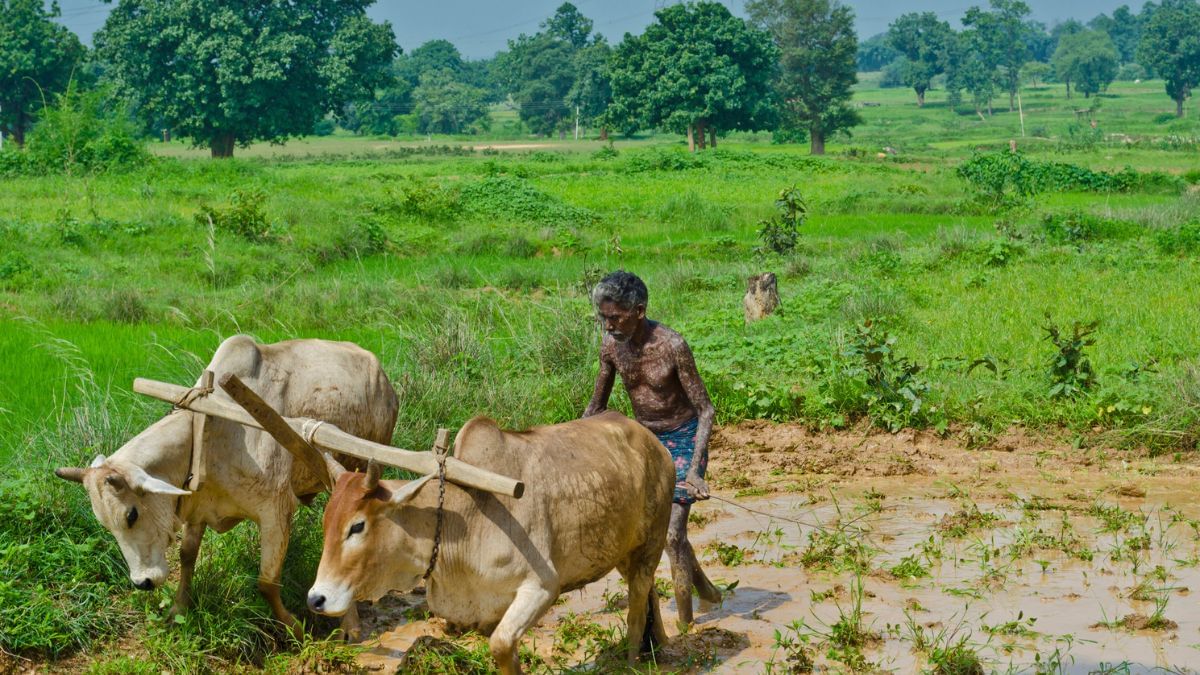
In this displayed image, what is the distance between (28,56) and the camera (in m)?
48.9

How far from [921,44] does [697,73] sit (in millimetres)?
58379

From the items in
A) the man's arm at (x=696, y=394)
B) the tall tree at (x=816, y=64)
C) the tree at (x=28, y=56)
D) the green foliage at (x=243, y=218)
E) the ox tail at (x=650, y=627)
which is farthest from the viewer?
the tall tree at (x=816, y=64)

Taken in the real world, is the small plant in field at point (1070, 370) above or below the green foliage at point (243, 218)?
below

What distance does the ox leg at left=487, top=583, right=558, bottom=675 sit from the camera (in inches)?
167

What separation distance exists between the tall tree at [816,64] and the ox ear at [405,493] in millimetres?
49306

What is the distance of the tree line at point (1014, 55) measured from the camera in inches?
3169

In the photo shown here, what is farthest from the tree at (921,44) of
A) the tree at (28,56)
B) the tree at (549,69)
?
the tree at (28,56)

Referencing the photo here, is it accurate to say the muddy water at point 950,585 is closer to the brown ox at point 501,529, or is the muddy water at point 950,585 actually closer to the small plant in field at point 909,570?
the small plant in field at point 909,570

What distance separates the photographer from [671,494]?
5.29 metres

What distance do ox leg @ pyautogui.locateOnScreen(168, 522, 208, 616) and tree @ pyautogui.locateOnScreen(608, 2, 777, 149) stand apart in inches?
1783

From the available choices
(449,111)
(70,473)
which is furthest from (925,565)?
(449,111)

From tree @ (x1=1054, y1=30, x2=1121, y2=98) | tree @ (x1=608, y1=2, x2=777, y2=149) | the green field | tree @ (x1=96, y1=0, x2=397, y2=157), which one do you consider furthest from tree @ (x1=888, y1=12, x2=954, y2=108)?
the green field

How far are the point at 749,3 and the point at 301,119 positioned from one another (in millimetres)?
29971

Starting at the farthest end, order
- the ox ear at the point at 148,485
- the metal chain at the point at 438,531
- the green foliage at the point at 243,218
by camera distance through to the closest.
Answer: the green foliage at the point at 243,218, the ox ear at the point at 148,485, the metal chain at the point at 438,531
